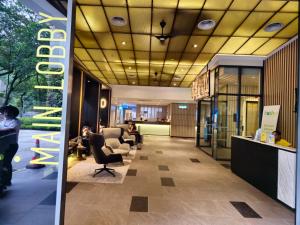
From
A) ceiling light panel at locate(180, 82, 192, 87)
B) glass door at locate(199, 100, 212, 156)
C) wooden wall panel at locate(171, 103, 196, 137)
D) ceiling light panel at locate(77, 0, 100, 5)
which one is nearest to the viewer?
ceiling light panel at locate(77, 0, 100, 5)

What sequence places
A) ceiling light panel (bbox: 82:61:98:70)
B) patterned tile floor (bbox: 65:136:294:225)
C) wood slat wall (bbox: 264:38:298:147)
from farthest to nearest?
ceiling light panel (bbox: 82:61:98:70), wood slat wall (bbox: 264:38:298:147), patterned tile floor (bbox: 65:136:294:225)

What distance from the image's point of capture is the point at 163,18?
4.94 metres

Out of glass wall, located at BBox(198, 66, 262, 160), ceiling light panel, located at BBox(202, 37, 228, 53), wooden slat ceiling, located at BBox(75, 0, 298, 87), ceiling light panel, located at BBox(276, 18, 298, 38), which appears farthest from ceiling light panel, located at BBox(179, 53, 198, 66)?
ceiling light panel, located at BBox(276, 18, 298, 38)

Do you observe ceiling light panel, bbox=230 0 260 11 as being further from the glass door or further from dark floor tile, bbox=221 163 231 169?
the glass door

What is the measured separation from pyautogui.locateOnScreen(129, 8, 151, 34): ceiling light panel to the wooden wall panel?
35.5 ft

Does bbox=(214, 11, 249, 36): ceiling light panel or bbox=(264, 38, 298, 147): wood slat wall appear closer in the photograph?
bbox=(214, 11, 249, 36): ceiling light panel

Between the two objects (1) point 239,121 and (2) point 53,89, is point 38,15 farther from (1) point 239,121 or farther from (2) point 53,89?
(1) point 239,121

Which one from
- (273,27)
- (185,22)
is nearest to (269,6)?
(273,27)

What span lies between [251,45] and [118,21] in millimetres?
4116

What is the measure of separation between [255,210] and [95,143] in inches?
140

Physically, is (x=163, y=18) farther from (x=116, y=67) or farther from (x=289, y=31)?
(x=116, y=67)

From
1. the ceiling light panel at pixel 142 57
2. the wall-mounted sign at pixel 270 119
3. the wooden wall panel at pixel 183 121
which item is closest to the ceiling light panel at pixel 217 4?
the wall-mounted sign at pixel 270 119

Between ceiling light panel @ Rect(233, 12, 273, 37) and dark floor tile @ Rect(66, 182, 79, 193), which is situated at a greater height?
ceiling light panel @ Rect(233, 12, 273, 37)

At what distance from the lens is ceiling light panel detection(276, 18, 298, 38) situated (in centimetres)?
500
